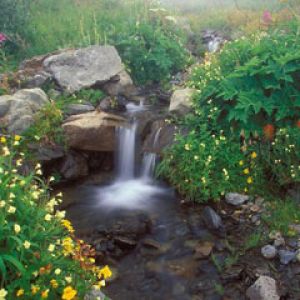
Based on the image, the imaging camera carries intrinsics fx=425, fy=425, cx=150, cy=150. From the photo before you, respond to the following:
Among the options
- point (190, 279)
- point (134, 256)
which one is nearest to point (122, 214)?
point (134, 256)

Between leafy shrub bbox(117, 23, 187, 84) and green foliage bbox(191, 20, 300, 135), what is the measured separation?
5.02 metres

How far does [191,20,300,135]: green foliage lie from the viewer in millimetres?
6688

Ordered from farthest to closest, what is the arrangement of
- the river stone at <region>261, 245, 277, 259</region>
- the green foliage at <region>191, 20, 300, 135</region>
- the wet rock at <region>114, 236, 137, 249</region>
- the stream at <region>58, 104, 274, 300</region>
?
1. the green foliage at <region>191, 20, 300, 135</region>
2. the wet rock at <region>114, 236, 137, 249</region>
3. the river stone at <region>261, 245, 277, 259</region>
4. the stream at <region>58, 104, 274, 300</region>

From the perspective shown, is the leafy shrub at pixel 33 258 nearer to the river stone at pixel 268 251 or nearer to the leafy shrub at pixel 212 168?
the river stone at pixel 268 251

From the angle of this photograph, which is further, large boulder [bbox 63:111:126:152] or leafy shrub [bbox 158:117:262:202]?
large boulder [bbox 63:111:126:152]

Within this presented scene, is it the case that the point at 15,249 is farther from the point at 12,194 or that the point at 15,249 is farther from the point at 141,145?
the point at 141,145

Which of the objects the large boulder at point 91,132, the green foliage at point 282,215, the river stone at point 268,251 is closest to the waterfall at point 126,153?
the large boulder at point 91,132

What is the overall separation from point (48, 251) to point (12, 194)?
0.62 m

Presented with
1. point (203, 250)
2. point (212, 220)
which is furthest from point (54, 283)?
point (212, 220)

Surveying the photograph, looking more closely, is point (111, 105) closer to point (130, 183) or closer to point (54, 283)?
point (130, 183)

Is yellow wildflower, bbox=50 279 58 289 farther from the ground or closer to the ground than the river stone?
farther from the ground

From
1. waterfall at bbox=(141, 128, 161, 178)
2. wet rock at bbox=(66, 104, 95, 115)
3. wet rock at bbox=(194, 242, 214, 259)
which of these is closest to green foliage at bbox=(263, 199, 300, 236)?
wet rock at bbox=(194, 242, 214, 259)

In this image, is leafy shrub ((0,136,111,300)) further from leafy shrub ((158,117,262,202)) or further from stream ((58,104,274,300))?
leafy shrub ((158,117,262,202))

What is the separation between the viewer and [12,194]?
386 centimetres
